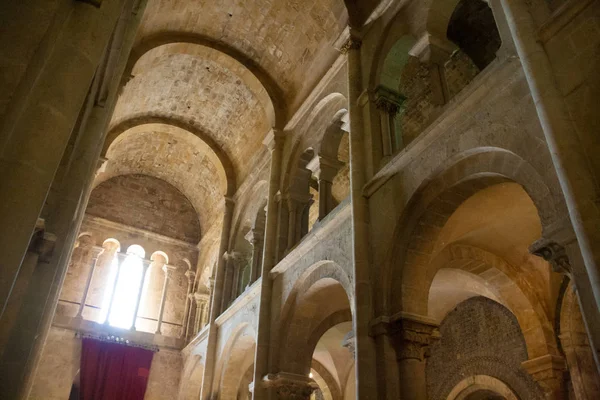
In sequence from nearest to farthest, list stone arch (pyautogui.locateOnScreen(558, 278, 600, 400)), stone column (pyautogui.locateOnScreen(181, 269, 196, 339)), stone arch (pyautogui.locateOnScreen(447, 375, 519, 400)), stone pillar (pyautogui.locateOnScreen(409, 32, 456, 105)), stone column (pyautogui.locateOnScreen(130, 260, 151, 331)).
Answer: stone pillar (pyautogui.locateOnScreen(409, 32, 456, 105))
stone arch (pyautogui.locateOnScreen(558, 278, 600, 400))
stone arch (pyautogui.locateOnScreen(447, 375, 519, 400))
stone column (pyautogui.locateOnScreen(130, 260, 151, 331))
stone column (pyautogui.locateOnScreen(181, 269, 196, 339))

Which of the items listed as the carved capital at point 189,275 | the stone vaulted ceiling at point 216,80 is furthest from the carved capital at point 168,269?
the stone vaulted ceiling at point 216,80

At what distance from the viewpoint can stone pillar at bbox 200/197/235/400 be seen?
12.7m

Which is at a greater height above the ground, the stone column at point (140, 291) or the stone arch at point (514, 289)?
the stone column at point (140, 291)

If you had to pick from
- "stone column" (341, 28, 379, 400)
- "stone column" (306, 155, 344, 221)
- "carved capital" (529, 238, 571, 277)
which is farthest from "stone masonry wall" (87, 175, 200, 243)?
"carved capital" (529, 238, 571, 277)

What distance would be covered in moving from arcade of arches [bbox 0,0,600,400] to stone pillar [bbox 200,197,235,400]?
0.06 metres

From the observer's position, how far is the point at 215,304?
13828mm

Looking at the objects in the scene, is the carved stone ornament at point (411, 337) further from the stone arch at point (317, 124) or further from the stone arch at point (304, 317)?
the stone arch at point (317, 124)

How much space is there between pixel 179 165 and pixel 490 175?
42.1 ft

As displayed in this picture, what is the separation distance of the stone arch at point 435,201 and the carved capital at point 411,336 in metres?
0.28

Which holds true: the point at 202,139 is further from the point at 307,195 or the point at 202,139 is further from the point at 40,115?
the point at 40,115

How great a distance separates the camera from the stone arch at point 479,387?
10195 millimetres

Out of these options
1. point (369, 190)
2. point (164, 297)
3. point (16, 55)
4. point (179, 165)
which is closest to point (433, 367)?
point (369, 190)

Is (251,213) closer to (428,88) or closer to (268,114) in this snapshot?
(268,114)

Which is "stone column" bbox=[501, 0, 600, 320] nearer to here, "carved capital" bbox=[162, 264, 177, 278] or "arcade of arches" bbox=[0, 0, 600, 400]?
"arcade of arches" bbox=[0, 0, 600, 400]
